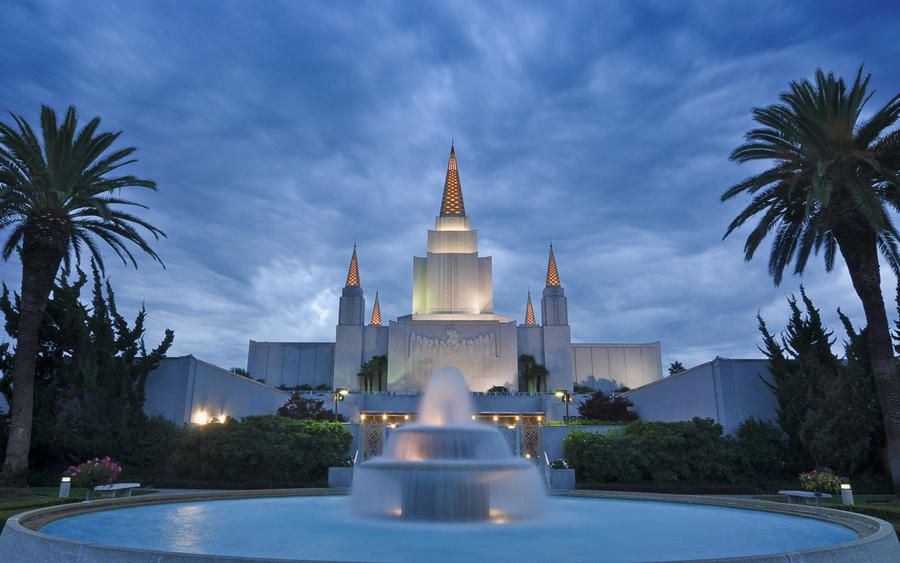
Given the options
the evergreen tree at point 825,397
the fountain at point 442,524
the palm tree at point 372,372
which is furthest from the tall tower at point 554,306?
the fountain at point 442,524

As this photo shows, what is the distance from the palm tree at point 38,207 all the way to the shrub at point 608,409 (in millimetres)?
24986

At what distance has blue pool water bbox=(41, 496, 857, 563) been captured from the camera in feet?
20.0

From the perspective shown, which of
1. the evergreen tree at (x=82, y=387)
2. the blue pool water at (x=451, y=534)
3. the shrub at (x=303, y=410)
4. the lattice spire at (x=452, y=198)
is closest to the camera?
the blue pool water at (x=451, y=534)

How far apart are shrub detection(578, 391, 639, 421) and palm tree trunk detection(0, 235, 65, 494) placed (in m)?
25.5

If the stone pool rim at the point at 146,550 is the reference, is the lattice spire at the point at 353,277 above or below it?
above

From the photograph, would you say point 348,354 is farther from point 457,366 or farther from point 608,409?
point 608,409

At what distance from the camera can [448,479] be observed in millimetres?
8406

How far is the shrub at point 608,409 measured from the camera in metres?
30.5

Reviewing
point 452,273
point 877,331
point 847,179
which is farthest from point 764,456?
point 452,273

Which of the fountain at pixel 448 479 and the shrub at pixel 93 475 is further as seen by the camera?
the shrub at pixel 93 475

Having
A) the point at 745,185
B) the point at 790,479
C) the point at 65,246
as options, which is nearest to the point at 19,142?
the point at 65,246

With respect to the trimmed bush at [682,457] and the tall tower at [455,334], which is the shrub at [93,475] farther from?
the tall tower at [455,334]

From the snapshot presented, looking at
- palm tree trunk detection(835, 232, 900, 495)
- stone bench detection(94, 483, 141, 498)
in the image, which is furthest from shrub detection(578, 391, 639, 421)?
stone bench detection(94, 483, 141, 498)

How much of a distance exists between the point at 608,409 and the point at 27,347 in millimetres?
26017
